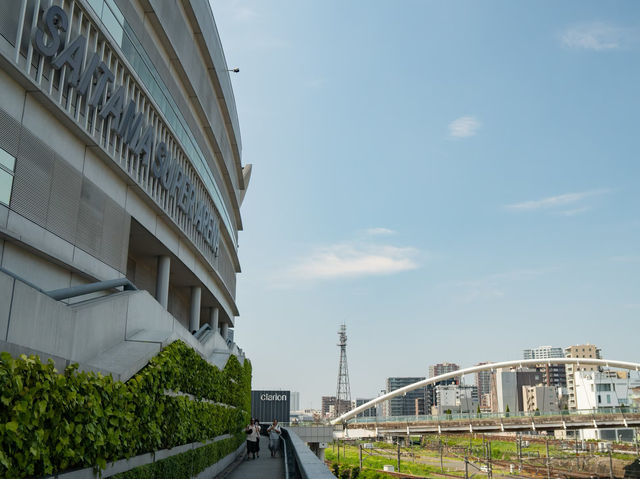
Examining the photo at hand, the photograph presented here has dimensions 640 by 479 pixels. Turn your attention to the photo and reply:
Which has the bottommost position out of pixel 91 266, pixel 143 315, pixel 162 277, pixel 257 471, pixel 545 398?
pixel 257 471

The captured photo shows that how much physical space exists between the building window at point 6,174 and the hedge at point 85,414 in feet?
14.6

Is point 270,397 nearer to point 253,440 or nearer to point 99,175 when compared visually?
point 253,440

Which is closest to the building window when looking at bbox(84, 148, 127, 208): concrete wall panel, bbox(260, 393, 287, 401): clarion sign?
bbox(84, 148, 127, 208): concrete wall panel

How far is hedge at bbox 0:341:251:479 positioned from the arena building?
349mm

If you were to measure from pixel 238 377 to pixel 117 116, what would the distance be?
14846 mm

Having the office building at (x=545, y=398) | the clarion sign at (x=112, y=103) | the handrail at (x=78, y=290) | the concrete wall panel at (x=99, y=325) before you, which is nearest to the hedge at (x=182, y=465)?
the concrete wall panel at (x=99, y=325)

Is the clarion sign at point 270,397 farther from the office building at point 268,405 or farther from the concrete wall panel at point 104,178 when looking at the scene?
the concrete wall panel at point 104,178

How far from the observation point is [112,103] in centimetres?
1580

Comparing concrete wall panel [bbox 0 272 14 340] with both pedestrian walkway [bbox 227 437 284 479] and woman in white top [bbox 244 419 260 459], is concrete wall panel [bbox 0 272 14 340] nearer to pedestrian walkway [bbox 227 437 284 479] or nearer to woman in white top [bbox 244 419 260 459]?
pedestrian walkway [bbox 227 437 284 479]

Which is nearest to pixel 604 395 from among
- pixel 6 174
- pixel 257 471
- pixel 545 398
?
pixel 545 398

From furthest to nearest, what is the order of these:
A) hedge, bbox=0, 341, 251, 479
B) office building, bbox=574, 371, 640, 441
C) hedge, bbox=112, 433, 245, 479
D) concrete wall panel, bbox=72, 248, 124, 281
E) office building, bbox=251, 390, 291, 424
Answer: office building, bbox=574, 371, 640, 441, office building, bbox=251, 390, 291, 424, concrete wall panel, bbox=72, 248, 124, 281, hedge, bbox=112, 433, 245, 479, hedge, bbox=0, 341, 251, 479

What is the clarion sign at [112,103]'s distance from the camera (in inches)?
504

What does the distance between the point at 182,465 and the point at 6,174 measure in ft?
22.9

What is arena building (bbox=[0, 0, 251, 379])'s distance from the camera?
9.63 m
